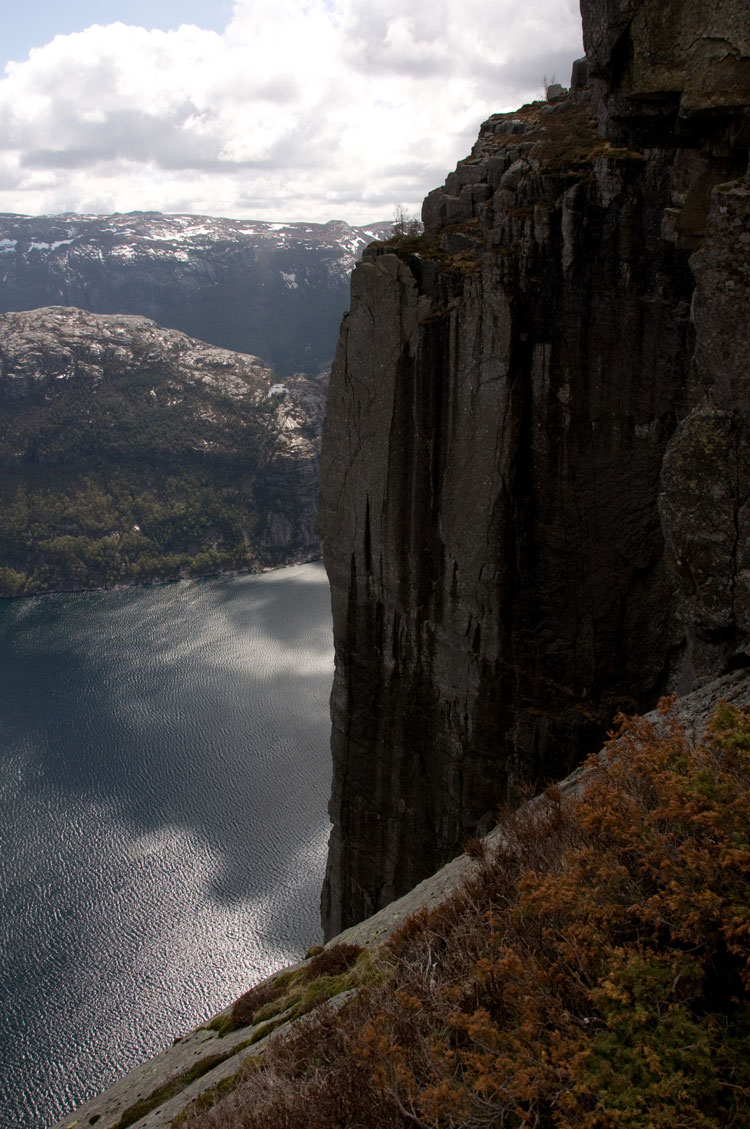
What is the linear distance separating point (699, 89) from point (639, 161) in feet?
24.6

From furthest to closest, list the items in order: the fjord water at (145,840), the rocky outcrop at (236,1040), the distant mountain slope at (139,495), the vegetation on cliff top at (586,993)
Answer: the distant mountain slope at (139,495) < the fjord water at (145,840) < the rocky outcrop at (236,1040) < the vegetation on cliff top at (586,993)

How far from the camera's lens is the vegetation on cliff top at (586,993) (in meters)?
6.68

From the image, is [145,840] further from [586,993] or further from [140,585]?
[140,585]

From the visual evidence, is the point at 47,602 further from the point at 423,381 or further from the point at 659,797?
the point at 659,797

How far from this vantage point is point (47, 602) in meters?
149

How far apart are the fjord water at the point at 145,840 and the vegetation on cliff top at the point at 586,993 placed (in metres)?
44.0

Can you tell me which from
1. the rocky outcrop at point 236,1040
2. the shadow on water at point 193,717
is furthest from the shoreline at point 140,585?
the rocky outcrop at point 236,1040

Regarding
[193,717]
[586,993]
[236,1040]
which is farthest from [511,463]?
[193,717]

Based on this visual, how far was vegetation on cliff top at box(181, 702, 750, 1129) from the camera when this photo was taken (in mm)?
6676

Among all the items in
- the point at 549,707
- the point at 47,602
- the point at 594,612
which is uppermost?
the point at 594,612

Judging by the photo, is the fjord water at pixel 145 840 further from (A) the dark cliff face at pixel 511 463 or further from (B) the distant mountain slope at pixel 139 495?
(B) the distant mountain slope at pixel 139 495

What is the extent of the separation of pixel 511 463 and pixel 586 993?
15.8 m

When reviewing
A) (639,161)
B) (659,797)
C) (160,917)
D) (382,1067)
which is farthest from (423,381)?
(160,917)

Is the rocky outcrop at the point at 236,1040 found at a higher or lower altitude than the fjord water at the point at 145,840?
higher
